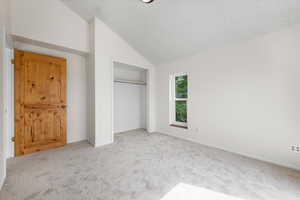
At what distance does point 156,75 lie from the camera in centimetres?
439

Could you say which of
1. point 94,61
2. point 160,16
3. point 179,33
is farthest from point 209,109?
point 94,61

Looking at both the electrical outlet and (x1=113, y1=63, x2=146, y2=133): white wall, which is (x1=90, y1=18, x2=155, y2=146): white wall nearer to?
(x1=113, y1=63, x2=146, y2=133): white wall

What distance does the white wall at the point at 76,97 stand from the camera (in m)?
3.28

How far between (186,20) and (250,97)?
1.94m

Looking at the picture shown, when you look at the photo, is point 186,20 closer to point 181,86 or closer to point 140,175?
point 181,86

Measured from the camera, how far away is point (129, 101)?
4.54 m

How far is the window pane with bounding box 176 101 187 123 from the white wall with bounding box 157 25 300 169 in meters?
0.34

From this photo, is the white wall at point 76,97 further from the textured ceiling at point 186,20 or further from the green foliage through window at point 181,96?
the green foliage through window at point 181,96

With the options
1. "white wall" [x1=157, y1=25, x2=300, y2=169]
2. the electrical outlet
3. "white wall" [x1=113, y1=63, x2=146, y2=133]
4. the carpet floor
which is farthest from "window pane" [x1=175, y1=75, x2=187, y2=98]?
the electrical outlet

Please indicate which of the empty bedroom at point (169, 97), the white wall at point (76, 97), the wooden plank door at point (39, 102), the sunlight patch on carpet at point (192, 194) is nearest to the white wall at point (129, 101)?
the empty bedroom at point (169, 97)

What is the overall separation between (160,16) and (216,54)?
4.89 ft

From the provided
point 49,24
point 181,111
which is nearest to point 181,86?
point 181,111

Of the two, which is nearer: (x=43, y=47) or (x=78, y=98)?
(x=43, y=47)

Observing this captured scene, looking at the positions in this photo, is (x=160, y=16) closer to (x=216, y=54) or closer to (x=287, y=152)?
(x=216, y=54)
